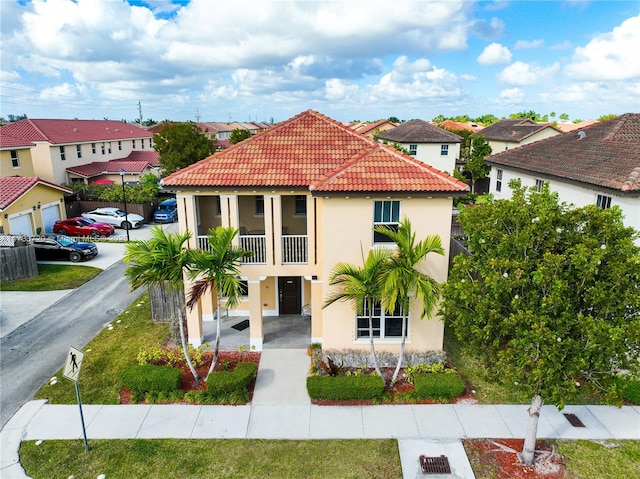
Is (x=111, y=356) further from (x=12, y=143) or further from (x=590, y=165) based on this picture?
(x=12, y=143)

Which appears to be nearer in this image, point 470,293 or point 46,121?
point 470,293

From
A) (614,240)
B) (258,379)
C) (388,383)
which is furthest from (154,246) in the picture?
(614,240)

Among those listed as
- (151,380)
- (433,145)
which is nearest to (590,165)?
(151,380)

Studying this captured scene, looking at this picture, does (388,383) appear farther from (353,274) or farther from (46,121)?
(46,121)

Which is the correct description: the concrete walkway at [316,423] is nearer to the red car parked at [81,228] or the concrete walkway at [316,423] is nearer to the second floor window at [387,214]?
the second floor window at [387,214]

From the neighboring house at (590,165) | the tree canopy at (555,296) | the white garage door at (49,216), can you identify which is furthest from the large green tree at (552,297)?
the white garage door at (49,216)

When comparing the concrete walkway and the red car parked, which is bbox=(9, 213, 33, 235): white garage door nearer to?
the red car parked
